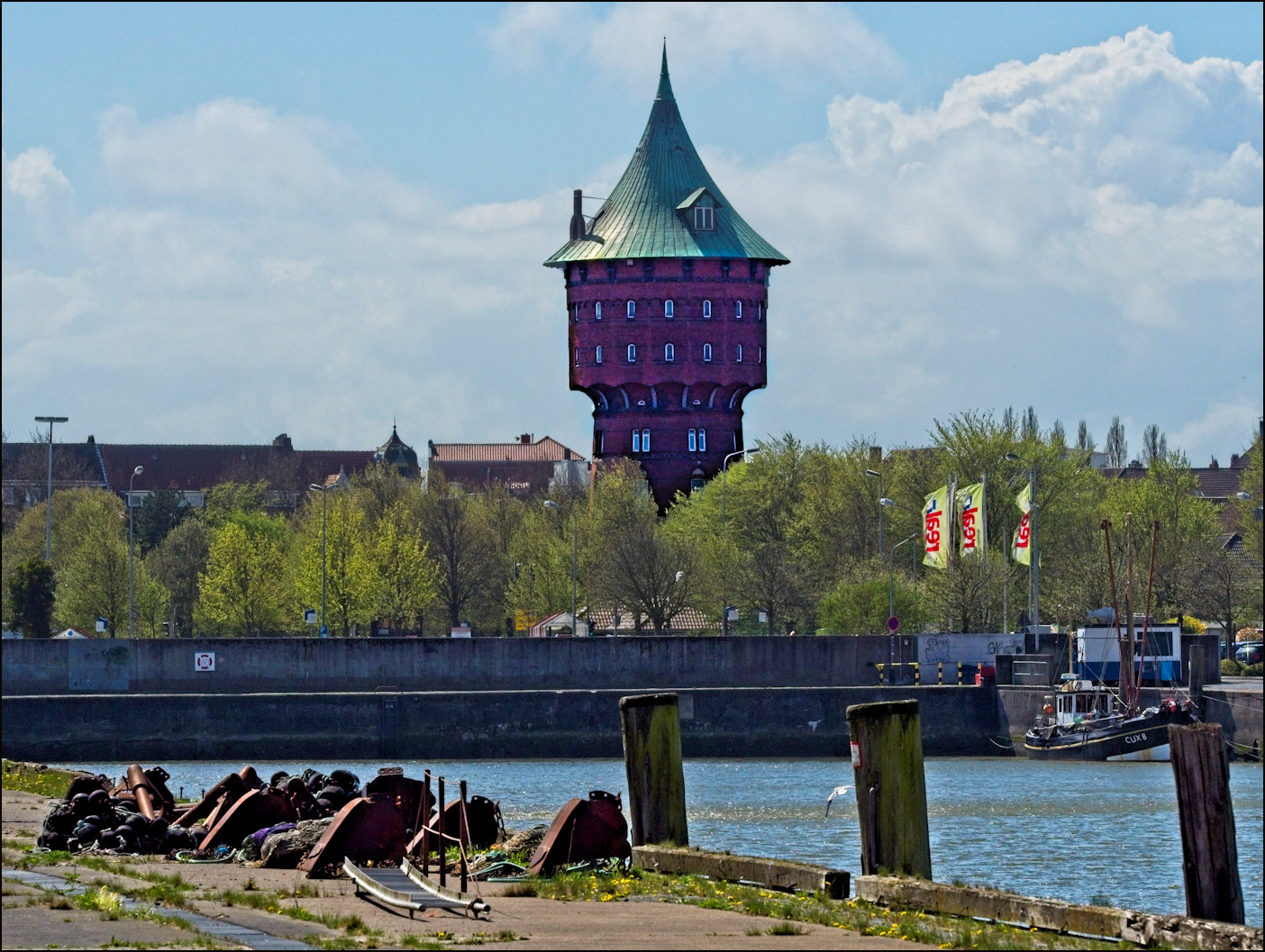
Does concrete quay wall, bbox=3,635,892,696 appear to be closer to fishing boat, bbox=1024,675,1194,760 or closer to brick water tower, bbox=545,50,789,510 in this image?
fishing boat, bbox=1024,675,1194,760

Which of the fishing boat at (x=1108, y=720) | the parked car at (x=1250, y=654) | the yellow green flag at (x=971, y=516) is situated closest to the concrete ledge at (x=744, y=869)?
the fishing boat at (x=1108, y=720)

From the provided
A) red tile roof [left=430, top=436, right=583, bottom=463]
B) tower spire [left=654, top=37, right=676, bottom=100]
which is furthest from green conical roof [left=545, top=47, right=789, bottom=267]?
red tile roof [left=430, top=436, right=583, bottom=463]

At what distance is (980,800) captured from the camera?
44.8 m

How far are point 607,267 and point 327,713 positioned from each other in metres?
41.8

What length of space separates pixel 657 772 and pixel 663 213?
3218 inches

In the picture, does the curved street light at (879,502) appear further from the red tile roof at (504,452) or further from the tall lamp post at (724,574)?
the red tile roof at (504,452)

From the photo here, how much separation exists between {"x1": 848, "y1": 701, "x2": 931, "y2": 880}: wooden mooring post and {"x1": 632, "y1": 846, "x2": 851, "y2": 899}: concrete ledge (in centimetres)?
35

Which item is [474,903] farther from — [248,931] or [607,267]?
[607,267]

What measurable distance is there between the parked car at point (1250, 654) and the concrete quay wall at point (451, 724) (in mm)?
16230

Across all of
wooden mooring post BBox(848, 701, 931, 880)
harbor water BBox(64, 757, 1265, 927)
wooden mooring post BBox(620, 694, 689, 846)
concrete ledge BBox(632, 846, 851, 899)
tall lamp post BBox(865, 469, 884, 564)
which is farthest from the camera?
tall lamp post BBox(865, 469, 884, 564)

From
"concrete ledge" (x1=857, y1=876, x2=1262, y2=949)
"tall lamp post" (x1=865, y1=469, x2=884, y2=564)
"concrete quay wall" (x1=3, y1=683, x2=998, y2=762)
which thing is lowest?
"concrete ledge" (x1=857, y1=876, x2=1262, y2=949)

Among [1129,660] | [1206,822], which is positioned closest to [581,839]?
[1206,822]

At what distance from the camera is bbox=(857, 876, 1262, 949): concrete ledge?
47.6 ft

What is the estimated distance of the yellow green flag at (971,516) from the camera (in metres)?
64.3
